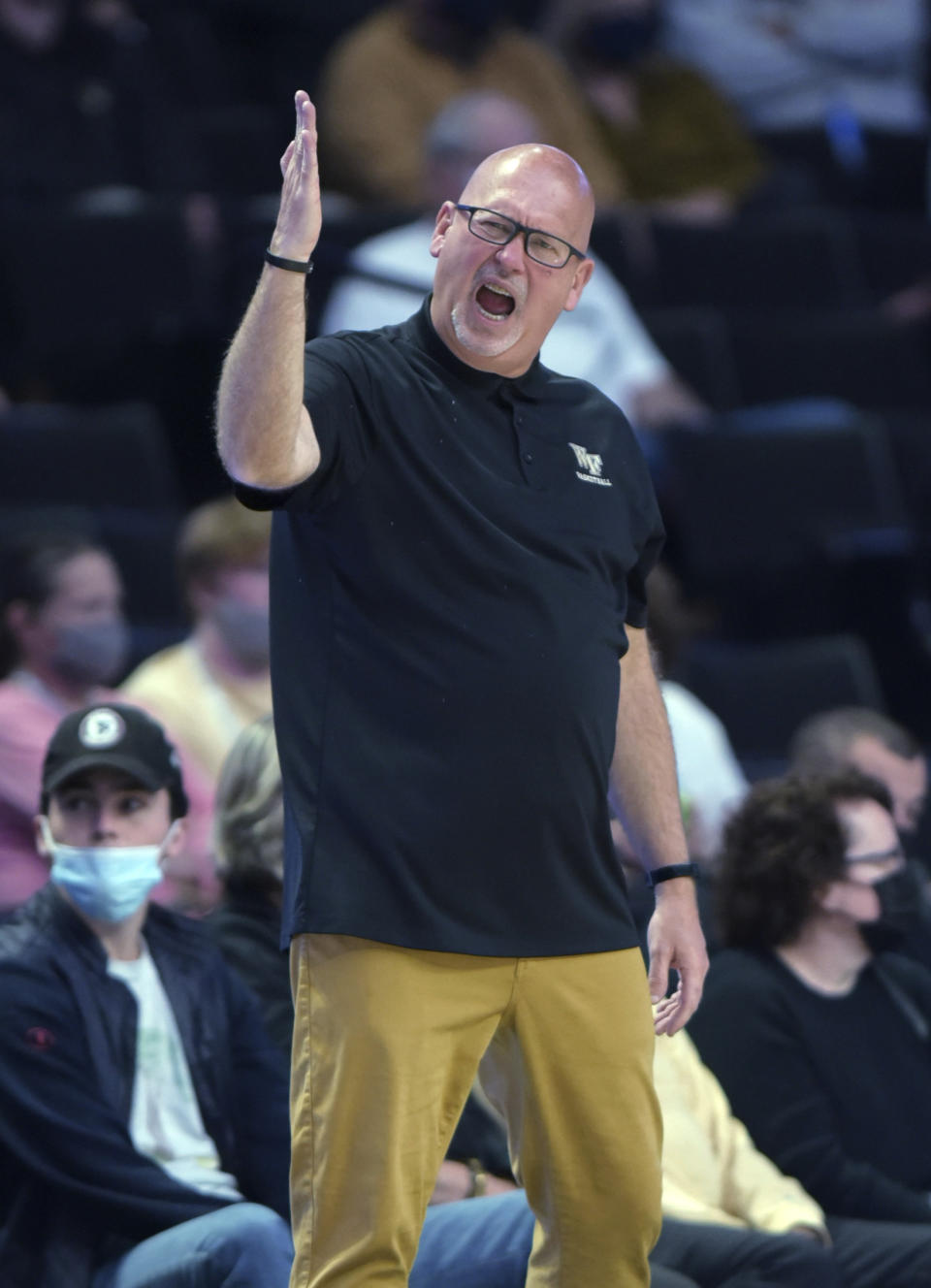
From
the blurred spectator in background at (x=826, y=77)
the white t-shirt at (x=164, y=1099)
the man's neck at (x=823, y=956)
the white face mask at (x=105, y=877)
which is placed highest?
the blurred spectator in background at (x=826, y=77)

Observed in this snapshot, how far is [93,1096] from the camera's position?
2.35 meters

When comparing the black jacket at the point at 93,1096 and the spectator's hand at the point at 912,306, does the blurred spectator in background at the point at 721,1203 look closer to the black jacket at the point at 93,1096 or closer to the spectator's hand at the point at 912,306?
the black jacket at the point at 93,1096

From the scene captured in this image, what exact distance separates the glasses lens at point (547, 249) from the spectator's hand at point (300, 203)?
28 cm

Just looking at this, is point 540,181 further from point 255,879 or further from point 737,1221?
point 737,1221

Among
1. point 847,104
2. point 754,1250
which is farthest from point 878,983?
point 847,104

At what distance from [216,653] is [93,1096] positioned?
1350mm

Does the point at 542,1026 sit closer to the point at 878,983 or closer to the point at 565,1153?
the point at 565,1153

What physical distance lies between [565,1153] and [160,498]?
284 centimetres

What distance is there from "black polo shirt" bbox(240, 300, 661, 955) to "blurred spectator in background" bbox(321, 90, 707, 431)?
2819 millimetres

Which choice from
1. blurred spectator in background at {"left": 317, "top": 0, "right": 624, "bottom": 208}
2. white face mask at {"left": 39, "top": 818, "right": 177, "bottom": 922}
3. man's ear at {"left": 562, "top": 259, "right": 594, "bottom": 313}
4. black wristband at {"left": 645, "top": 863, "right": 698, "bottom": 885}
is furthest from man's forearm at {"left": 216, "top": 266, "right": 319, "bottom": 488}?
blurred spectator in background at {"left": 317, "top": 0, "right": 624, "bottom": 208}

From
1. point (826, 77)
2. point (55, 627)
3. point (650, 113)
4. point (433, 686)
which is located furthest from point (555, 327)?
point (433, 686)

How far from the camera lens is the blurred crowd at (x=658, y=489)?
2.65m

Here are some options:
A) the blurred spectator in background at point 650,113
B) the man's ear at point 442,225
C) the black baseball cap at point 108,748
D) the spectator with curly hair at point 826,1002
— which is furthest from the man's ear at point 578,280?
the blurred spectator in background at point 650,113

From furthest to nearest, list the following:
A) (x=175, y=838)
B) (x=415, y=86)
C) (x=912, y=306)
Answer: (x=912, y=306) < (x=415, y=86) < (x=175, y=838)
